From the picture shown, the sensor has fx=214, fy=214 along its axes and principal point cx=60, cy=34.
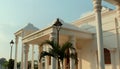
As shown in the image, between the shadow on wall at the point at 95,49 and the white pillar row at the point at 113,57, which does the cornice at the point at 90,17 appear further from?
the white pillar row at the point at 113,57

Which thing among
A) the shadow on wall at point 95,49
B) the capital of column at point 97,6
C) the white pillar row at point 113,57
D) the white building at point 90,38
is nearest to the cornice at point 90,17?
the white building at point 90,38

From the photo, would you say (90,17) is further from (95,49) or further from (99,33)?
(99,33)

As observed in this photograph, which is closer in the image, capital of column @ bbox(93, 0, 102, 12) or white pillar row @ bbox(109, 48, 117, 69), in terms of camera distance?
capital of column @ bbox(93, 0, 102, 12)

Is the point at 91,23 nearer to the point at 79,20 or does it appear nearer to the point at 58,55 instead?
the point at 79,20

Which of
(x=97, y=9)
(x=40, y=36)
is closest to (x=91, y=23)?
(x=40, y=36)

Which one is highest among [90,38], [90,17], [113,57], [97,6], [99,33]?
[90,17]

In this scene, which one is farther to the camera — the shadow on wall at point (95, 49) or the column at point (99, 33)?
the shadow on wall at point (95, 49)

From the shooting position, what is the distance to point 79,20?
26.9 meters

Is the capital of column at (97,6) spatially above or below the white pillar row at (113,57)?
above

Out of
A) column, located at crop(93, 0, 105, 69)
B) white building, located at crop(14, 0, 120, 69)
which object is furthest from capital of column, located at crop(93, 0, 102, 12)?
white building, located at crop(14, 0, 120, 69)

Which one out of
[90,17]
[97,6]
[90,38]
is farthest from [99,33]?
[90,17]

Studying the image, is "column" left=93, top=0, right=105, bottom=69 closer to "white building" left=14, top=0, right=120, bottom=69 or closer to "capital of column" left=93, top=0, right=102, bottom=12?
"capital of column" left=93, top=0, right=102, bottom=12

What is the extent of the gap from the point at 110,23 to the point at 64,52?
9.14 meters

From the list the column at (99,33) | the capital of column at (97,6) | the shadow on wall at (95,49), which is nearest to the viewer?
the column at (99,33)
